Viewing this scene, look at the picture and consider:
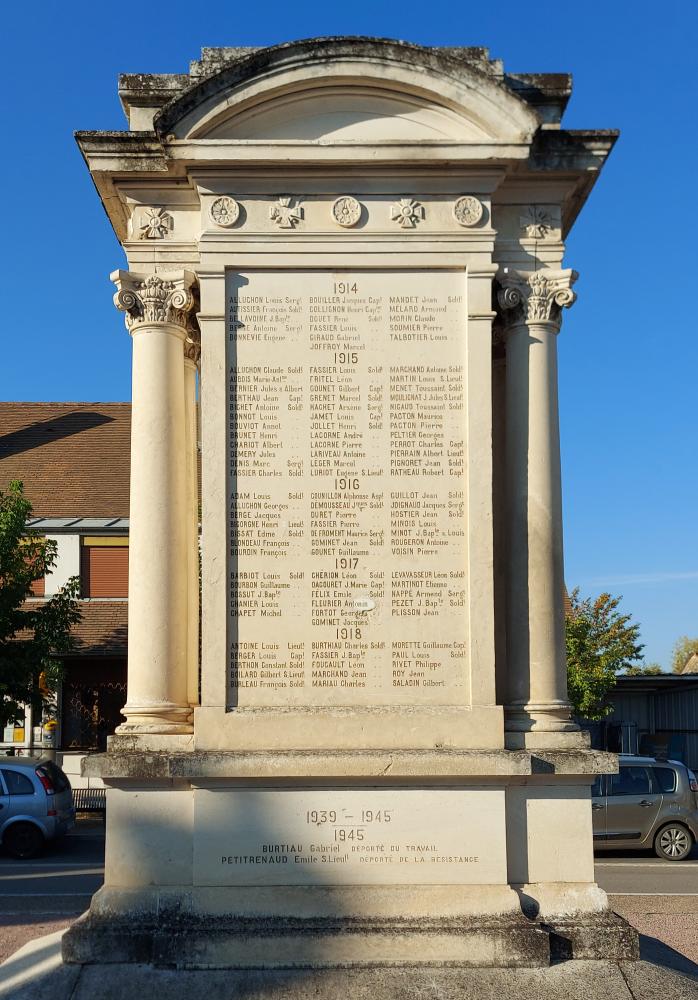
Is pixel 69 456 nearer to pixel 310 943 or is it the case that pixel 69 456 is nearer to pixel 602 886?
pixel 602 886

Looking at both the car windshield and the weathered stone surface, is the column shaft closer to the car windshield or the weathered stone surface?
the weathered stone surface

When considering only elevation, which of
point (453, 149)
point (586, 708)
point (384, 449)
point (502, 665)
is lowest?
point (586, 708)

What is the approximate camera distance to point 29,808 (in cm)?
2031

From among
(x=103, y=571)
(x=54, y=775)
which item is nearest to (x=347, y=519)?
(x=54, y=775)

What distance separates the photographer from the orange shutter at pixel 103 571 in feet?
100.0

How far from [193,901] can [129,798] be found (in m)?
0.83

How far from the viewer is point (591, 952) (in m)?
7.59

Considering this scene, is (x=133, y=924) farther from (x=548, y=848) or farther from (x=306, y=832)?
(x=548, y=848)

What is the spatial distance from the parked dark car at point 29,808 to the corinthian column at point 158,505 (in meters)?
13.2

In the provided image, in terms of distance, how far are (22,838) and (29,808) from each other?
0.52 metres

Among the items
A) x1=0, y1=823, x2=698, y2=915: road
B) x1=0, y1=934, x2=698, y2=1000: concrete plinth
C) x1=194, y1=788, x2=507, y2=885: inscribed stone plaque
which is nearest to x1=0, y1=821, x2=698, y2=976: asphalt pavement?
x1=0, y1=823, x2=698, y2=915: road

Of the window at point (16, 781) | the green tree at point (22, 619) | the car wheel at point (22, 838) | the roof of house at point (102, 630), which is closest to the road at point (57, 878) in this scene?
the car wheel at point (22, 838)

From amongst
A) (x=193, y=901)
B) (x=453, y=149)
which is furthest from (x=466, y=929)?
(x=453, y=149)

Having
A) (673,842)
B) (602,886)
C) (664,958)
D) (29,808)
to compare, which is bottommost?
(673,842)
